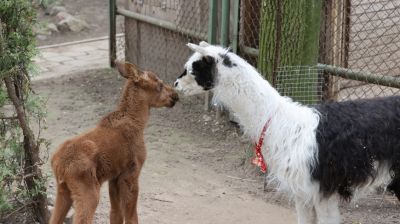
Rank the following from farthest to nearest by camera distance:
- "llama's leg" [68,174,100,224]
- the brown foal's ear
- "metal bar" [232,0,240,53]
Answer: "metal bar" [232,0,240,53], the brown foal's ear, "llama's leg" [68,174,100,224]

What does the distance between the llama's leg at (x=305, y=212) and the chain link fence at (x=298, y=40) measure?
1267 mm

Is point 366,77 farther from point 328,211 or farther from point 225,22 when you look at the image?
point 225,22

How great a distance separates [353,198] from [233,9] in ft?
11.2

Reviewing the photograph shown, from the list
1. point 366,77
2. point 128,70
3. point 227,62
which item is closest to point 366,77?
point 366,77

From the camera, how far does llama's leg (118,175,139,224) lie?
4.81m

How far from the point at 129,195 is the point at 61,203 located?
1.66 ft

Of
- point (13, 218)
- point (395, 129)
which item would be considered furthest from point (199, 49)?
point (13, 218)

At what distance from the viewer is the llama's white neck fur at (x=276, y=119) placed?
4625 mm

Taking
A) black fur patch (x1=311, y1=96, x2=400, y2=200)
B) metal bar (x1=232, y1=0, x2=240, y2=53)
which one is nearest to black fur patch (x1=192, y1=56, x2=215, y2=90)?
black fur patch (x1=311, y1=96, x2=400, y2=200)

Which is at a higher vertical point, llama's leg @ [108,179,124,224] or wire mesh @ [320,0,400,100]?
wire mesh @ [320,0,400,100]

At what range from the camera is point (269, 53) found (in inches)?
235

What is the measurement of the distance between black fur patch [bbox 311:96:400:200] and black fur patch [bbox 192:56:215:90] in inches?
31.7

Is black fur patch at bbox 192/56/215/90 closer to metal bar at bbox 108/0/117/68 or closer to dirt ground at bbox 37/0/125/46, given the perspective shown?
metal bar at bbox 108/0/117/68

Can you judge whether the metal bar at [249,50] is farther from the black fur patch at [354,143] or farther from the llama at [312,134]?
the black fur patch at [354,143]
